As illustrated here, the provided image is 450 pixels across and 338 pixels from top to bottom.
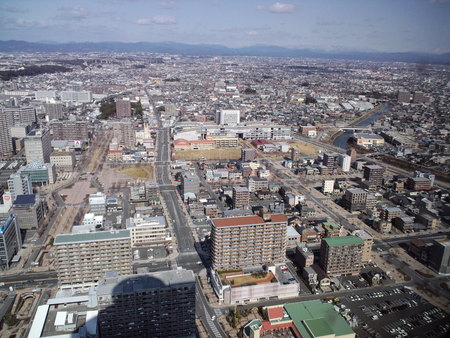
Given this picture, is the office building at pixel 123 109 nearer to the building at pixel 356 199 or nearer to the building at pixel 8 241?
→ the building at pixel 8 241

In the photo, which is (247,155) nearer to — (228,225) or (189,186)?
(189,186)

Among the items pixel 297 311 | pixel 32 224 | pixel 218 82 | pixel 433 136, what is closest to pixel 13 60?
pixel 218 82

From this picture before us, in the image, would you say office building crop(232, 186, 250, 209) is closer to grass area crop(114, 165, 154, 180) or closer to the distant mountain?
grass area crop(114, 165, 154, 180)

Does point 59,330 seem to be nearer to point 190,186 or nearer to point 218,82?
point 190,186

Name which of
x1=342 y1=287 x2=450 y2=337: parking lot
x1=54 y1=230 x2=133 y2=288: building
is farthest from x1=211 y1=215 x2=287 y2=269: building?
x1=54 y1=230 x2=133 y2=288: building

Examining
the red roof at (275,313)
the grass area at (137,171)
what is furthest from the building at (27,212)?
the red roof at (275,313)

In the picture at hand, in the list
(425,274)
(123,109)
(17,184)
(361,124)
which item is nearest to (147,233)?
(17,184)
